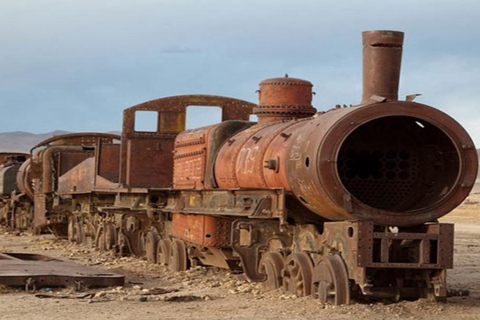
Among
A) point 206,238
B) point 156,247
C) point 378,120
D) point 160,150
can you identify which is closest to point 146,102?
point 160,150

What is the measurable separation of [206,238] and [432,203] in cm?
387

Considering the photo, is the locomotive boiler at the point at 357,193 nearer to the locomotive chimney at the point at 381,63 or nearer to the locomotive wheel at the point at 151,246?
the locomotive chimney at the point at 381,63

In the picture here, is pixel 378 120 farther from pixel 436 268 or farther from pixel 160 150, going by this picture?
pixel 160 150

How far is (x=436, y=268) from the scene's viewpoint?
10242 millimetres

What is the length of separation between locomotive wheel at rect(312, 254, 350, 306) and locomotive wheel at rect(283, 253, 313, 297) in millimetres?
410

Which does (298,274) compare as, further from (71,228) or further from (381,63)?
(71,228)

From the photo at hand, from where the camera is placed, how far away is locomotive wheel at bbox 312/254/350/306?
396 inches

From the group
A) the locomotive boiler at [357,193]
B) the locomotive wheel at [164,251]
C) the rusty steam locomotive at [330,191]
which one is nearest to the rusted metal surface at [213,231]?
the rusty steam locomotive at [330,191]

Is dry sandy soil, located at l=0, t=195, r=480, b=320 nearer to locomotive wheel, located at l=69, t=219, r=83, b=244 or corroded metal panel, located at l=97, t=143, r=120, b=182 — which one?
corroded metal panel, located at l=97, t=143, r=120, b=182

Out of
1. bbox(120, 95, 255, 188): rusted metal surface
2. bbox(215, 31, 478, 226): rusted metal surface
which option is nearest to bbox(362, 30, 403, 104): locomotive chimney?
bbox(215, 31, 478, 226): rusted metal surface

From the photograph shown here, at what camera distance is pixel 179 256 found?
50.3 ft

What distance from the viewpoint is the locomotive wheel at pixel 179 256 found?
50.0 ft

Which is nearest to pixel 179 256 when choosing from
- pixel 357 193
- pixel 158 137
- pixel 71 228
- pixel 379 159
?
pixel 158 137

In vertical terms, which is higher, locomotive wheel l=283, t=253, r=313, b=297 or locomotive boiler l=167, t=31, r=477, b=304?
locomotive boiler l=167, t=31, r=477, b=304
